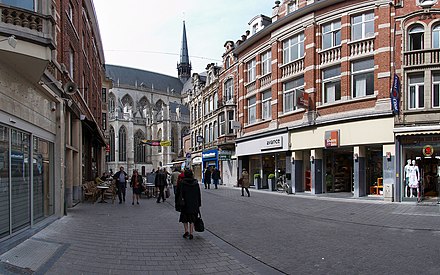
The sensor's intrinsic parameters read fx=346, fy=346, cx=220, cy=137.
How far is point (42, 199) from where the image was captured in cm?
949

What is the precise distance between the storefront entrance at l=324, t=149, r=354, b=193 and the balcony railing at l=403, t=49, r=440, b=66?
621 centimetres

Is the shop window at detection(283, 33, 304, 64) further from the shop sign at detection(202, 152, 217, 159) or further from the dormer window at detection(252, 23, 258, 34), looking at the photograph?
the shop sign at detection(202, 152, 217, 159)

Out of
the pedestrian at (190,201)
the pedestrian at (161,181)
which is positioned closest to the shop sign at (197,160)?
the pedestrian at (161,181)

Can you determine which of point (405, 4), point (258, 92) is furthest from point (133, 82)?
point (405, 4)

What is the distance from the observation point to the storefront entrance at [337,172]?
797 inches

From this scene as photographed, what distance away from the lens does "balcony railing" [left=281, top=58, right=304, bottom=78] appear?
70.5ft

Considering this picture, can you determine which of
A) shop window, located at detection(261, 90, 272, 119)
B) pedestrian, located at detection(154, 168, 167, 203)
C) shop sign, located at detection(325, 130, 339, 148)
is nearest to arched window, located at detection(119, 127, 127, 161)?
shop window, located at detection(261, 90, 272, 119)

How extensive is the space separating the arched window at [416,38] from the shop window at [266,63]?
9.98m

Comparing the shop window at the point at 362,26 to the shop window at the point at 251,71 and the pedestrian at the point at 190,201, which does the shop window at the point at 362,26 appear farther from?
the pedestrian at the point at 190,201

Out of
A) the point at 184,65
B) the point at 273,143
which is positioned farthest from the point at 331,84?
the point at 184,65

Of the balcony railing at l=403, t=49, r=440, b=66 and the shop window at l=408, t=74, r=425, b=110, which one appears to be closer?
the balcony railing at l=403, t=49, r=440, b=66

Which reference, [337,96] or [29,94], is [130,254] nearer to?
[29,94]

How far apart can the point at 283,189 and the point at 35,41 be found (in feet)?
59.7

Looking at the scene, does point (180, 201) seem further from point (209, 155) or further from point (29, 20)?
point (209, 155)
